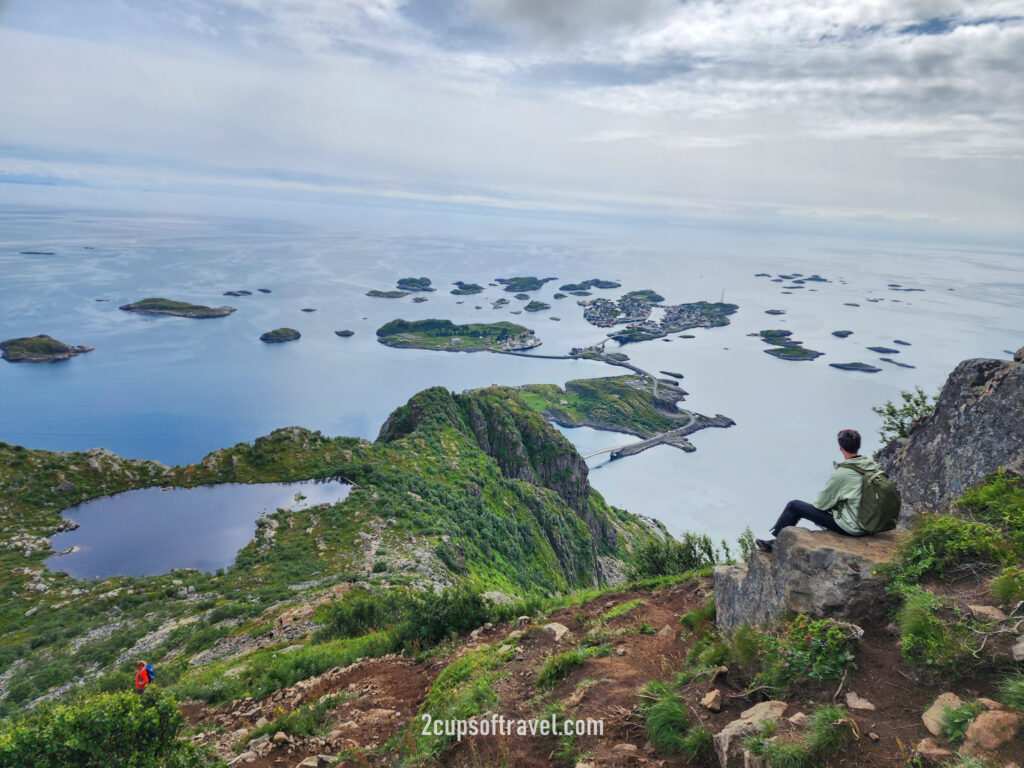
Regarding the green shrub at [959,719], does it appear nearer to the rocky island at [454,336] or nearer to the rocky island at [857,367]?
the rocky island at [454,336]

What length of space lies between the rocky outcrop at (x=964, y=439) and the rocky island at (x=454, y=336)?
143907 mm

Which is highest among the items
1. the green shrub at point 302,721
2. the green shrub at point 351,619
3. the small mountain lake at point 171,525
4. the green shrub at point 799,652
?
the green shrub at point 799,652

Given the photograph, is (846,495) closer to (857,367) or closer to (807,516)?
(807,516)

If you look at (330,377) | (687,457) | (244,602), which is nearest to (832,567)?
(244,602)

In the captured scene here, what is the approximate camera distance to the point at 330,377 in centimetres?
11844

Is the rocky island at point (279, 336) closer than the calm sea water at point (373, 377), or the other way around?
the calm sea water at point (373, 377)

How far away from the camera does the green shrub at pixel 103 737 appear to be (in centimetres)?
598

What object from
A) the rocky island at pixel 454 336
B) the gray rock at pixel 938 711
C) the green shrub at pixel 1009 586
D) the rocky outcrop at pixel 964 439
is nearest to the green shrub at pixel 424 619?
the gray rock at pixel 938 711

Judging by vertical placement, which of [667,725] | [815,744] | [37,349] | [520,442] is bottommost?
[37,349]

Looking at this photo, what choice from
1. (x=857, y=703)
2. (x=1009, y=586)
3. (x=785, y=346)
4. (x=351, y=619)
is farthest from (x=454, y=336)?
(x=857, y=703)

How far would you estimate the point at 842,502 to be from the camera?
303 inches

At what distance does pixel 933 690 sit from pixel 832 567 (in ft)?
5.83

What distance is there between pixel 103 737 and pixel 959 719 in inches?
390

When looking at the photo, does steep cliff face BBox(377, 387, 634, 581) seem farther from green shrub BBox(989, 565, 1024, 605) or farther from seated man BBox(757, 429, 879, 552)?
green shrub BBox(989, 565, 1024, 605)
